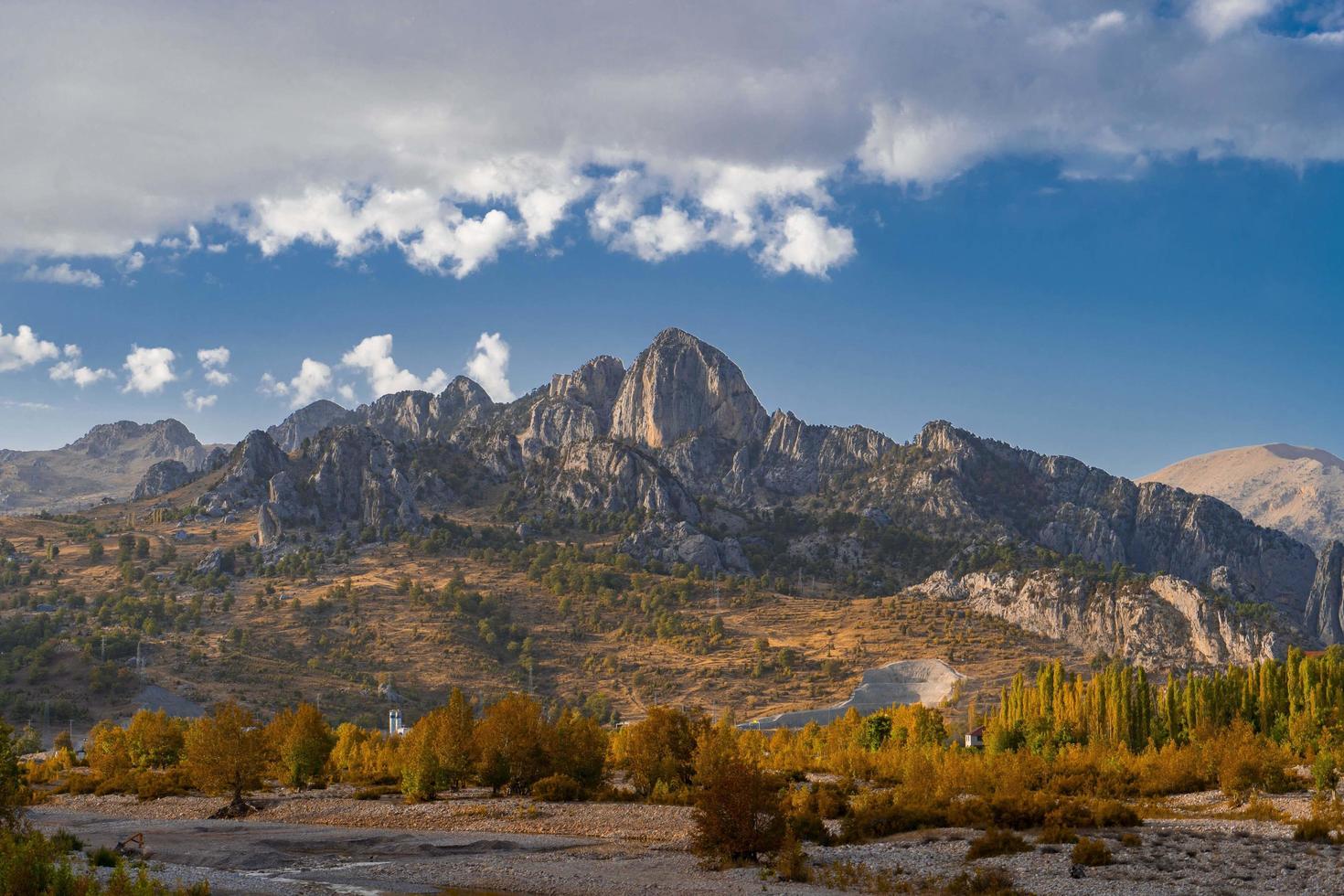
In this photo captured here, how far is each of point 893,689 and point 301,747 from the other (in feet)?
311

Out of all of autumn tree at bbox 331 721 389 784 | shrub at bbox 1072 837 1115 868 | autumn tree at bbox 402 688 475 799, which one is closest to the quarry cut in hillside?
autumn tree at bbox 331 721 389 784

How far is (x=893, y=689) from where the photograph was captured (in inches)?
5689

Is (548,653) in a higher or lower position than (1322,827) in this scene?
lower

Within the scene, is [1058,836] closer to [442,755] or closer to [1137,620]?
[442,755]

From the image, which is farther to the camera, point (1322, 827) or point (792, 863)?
point (1322, 827)

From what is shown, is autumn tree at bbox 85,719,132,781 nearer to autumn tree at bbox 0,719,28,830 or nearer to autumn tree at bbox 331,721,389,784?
autumn tree at bbox 331,721,389,784

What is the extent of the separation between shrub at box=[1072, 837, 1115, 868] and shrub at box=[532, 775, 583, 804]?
3159 cm

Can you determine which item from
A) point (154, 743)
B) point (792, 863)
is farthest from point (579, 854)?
point (154, 743)

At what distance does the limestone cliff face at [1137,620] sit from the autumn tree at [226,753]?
131316mm

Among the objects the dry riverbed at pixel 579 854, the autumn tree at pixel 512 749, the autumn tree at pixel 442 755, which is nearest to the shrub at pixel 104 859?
the dry riverbed at pixel 579 854

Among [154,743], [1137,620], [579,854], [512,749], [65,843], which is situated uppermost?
[1137,620]

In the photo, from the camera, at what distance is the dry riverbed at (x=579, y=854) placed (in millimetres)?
35562

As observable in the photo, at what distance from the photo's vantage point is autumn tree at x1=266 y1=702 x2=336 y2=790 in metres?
69.6

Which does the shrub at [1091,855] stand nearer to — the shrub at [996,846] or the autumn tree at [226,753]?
the shrub at [996,846]
